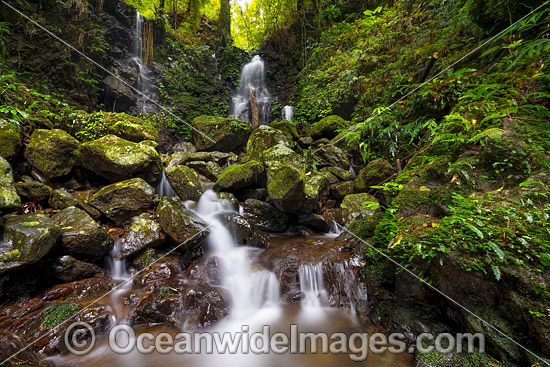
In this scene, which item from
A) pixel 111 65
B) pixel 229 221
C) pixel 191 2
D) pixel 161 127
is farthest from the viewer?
pixel 191 2

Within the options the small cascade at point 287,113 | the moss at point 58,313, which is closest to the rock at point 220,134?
the small cascade at point 287,113

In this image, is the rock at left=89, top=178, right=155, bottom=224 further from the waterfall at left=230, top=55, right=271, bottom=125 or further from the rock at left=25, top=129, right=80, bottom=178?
the waterfall at left=230, top=55, right=271, bottom=125

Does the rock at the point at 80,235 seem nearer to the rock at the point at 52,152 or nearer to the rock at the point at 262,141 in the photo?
the rock at the point at 52,152

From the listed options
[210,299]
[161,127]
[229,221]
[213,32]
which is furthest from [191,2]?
[210,299]

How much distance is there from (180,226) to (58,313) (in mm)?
1817

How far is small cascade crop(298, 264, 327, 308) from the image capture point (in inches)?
132

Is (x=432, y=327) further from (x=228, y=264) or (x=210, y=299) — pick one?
(x=228, y=264)

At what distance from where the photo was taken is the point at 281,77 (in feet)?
43.0

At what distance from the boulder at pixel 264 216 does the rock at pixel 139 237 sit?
1.96 m

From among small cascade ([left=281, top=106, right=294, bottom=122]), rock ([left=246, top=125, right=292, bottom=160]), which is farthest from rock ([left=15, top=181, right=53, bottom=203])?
small cascade ([left=281, top=106, right=294, bottom=122])

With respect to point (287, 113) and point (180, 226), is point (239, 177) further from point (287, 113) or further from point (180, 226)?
point (287, 113)

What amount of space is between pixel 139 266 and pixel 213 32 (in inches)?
581

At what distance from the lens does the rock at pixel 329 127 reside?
7867mm

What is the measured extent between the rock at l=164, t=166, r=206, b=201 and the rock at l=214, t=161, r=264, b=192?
0.49 meters
